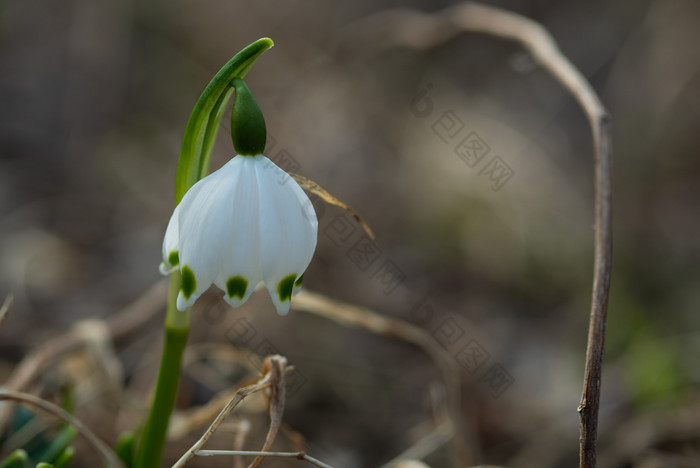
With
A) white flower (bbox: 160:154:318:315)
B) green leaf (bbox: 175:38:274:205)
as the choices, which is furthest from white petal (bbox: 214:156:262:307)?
green leaf (bbox: 175:38:274:205)

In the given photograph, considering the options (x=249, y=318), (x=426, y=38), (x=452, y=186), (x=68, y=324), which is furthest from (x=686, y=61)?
(x=68, y=324)

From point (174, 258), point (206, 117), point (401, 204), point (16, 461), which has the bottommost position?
point (401, 204)

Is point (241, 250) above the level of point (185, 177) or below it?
below

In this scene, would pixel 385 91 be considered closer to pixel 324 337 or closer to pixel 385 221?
pixel 385 221

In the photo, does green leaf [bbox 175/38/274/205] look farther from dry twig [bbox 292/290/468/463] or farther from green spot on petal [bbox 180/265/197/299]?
dry twig [bbox 292/290/468/463]

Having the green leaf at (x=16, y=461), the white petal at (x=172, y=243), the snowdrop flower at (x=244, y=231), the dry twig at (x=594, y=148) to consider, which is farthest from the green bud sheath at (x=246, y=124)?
the green leaf at (x=16, y=461)

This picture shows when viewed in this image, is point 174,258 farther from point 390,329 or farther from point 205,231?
point 390,329

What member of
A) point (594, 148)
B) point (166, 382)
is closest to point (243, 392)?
point (166, 382)

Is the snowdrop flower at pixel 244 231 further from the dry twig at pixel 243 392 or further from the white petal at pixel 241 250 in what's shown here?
the dry twig at pixel 243 392
